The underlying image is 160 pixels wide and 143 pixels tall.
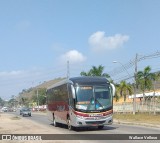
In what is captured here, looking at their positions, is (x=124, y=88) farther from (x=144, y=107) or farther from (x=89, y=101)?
(x=89, y=101)

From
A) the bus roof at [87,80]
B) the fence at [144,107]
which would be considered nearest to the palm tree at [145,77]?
the fence at [144,107]

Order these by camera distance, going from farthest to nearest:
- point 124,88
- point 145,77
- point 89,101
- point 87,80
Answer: point 124,88
point 145,77
point 87,80
point 89,101

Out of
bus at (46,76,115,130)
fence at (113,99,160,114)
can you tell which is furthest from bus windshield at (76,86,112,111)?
fence at (113,99,160,114)

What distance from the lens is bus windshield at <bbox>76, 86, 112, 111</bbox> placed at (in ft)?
83.3

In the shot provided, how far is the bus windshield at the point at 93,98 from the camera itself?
25391 millimetres

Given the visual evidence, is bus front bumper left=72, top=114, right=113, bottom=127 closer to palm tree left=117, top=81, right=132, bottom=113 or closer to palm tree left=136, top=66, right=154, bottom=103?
palm tree left=136, top=66, right=154, bottom=103

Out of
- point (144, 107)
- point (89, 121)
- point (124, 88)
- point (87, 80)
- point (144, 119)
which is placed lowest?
point (144, 119)

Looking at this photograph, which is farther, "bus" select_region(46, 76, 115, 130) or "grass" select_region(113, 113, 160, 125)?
"grass" select_region(113, 113, 160, 125)

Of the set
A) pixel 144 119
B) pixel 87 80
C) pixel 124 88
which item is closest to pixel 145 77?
pixel 124 88

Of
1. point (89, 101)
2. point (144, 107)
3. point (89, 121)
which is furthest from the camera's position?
point (144, 107)

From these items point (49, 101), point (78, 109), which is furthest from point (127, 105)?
point (78, 109)

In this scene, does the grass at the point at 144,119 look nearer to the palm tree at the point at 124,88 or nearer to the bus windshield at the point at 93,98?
the bus windshield at the point at 93,98

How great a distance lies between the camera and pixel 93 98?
25.6m

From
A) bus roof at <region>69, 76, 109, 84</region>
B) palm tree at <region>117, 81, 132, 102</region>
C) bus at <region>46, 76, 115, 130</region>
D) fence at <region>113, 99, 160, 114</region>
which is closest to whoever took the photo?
bus at <region>46, 76, 115, 130</region>
